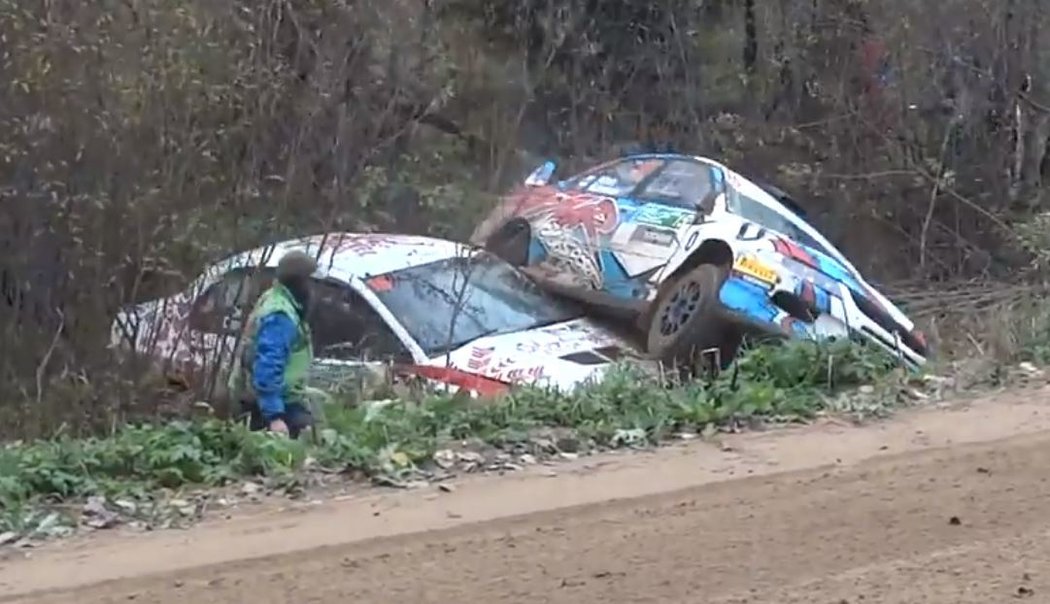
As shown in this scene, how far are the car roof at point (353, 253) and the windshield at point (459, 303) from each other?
0.10m

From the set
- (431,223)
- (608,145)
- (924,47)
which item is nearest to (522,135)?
(608,145)

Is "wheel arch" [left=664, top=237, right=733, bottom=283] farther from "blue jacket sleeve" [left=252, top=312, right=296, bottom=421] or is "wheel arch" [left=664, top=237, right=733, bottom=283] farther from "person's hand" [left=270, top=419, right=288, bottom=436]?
"person's hand" [left=270, top=419, right=288, bottom=436]

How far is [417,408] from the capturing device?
8.23 meters

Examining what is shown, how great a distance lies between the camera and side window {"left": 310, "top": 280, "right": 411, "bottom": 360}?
1112 centimetres

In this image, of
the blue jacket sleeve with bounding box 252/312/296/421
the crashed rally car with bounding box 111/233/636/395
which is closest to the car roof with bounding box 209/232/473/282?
the crashed rally car with bounding box 111/233/636/395

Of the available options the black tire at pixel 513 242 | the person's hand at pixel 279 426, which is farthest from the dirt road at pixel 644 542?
the black tire at pixel 513 242

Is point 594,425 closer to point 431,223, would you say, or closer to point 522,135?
point 431,223

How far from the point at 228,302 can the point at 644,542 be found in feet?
18.2

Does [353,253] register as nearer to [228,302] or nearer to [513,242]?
[228,302]

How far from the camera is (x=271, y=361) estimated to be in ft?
28.0

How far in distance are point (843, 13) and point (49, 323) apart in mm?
12562

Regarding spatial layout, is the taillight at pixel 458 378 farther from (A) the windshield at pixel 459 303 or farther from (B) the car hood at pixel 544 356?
(A) the windshield at pixel 459 303

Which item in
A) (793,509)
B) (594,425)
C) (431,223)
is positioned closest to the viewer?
(793,509)

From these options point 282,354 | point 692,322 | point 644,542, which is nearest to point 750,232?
point 692,322
